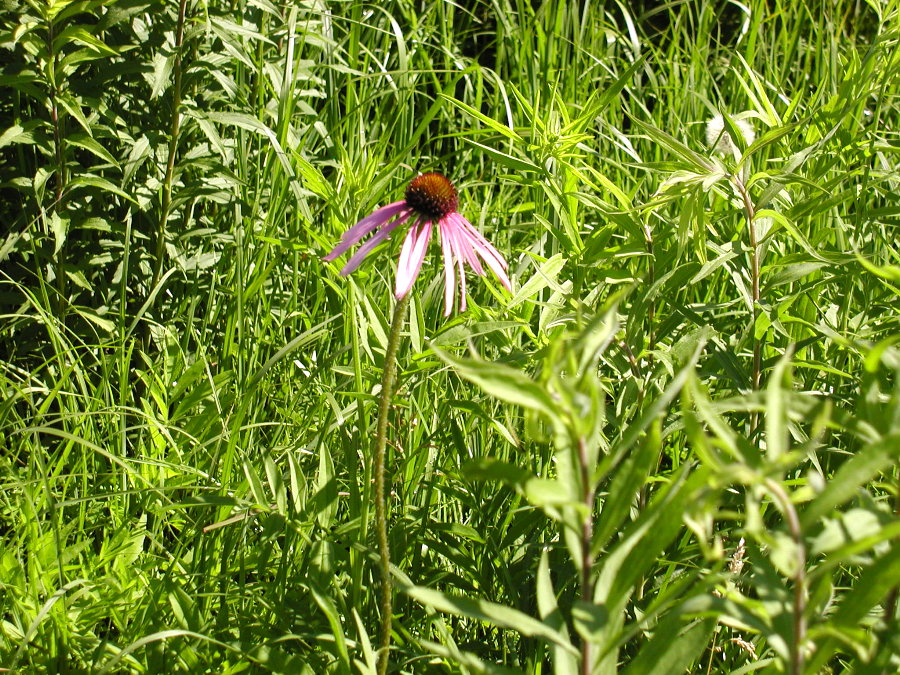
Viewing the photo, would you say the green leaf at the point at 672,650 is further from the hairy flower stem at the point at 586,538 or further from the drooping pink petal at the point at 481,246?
the drooping pink petal at the point at 481,246

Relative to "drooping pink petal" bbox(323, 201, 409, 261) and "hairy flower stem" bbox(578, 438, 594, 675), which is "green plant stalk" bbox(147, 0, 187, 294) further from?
"hairy flower stem" bbox(578, 438, 594, 675)

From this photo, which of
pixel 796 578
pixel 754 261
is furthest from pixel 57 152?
pixel 796 578

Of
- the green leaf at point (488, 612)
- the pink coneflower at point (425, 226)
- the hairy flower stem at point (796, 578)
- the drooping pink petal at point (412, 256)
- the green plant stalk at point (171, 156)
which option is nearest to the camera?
the hairy flower stem at point (796, 578)

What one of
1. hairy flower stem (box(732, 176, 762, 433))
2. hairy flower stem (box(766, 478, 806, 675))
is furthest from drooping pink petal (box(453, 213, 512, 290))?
hairy flower stem (box(766, 478, 806, 675))

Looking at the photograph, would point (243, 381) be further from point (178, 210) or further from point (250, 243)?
point (178, 210)

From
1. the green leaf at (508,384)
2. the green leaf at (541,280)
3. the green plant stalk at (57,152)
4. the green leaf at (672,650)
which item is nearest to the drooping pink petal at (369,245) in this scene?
the green leaf at (541,280)

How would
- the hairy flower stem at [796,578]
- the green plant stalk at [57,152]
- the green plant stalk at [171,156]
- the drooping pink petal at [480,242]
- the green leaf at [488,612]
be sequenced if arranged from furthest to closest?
the green plant stalk at [171,156]
the green plant stalk at [57,152]
the drooping pink petal at [480,242]
the green leaf at [488,612]
the hairy flower stem at [796,578]

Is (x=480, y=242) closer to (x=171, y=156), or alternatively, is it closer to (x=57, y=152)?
(x=171, y=156)

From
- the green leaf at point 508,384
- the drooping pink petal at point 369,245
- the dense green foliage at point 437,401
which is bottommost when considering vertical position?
the dense green foliage at point 437,401
